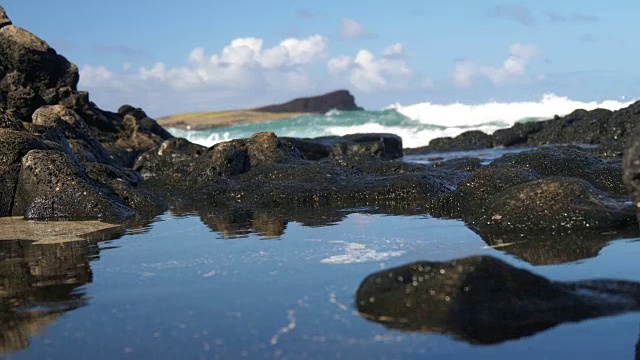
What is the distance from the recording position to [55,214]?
30.7ft

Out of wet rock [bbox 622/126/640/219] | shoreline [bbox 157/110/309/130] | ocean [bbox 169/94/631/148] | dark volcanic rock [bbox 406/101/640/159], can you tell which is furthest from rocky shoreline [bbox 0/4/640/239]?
shoreline [bbox 157/110/309/130]

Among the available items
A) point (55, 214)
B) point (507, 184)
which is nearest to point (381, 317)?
point (507, 184)

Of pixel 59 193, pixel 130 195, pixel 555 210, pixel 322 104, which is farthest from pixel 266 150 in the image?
pixel 322 104

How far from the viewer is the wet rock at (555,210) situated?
6.59 meters

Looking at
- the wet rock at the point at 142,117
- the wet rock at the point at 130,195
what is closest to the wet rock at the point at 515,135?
the wet rock at the point at 142,117

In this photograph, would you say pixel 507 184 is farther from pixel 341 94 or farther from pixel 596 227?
pixel 341 94

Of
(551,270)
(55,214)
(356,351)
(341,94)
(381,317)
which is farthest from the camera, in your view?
(341,94)

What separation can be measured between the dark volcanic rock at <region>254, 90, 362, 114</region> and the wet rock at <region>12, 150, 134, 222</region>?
64.5 metres

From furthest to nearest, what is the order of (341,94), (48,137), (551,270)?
(341,94) → (48,137) → (551,270)

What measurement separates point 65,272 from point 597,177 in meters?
6.53

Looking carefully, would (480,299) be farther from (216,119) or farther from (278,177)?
(216,119)

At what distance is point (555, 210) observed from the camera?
22.0ft

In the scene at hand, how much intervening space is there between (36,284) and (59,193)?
4.41 m

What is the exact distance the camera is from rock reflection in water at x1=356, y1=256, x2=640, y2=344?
3725mm
